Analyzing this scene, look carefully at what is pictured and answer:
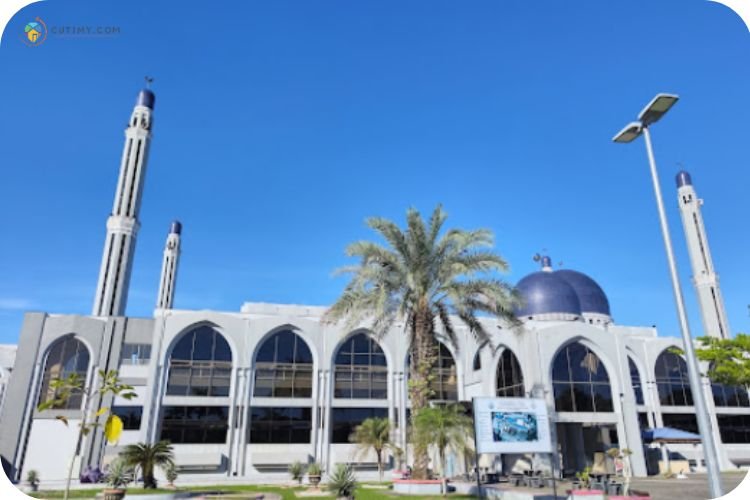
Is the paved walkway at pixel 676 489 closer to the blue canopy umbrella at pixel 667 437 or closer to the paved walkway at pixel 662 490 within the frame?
the paved walkway at pixel 662 490

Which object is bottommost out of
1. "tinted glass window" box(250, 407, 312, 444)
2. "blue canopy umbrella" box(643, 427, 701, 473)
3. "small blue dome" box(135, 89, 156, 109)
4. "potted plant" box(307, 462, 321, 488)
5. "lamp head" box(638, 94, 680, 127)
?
"potted plant" box(307, 462, 321, 488)

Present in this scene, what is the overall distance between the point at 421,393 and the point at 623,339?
19654 mm

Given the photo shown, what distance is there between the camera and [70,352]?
36.2m

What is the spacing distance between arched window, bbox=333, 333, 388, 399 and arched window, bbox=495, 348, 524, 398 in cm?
849

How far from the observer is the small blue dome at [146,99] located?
5244cm

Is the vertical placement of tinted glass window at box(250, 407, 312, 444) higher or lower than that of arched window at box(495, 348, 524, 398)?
lower

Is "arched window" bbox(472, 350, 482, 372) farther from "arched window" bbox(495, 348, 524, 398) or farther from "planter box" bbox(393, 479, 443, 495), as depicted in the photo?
"planter box" bbox(393, 479, 443, 495)

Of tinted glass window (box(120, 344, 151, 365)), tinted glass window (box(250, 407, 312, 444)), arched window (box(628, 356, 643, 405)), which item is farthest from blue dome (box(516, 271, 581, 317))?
tinted glass window (box(120, 344, 151, 365))

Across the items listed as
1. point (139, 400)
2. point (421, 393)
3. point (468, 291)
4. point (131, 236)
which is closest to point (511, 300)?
point (468, 291)

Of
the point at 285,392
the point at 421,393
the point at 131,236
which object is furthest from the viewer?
the point at 131,236

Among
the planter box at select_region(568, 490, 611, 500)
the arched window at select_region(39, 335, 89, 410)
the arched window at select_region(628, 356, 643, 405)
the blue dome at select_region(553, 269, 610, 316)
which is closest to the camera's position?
the planter box at select_region(568, 490, 611, 500)

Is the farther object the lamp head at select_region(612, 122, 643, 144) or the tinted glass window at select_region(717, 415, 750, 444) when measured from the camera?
the tinted glass window at select_region(717, 415, 750, 444)

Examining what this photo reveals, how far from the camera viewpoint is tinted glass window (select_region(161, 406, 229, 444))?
113ft

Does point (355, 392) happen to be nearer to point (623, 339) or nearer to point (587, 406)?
point (587, 406)
